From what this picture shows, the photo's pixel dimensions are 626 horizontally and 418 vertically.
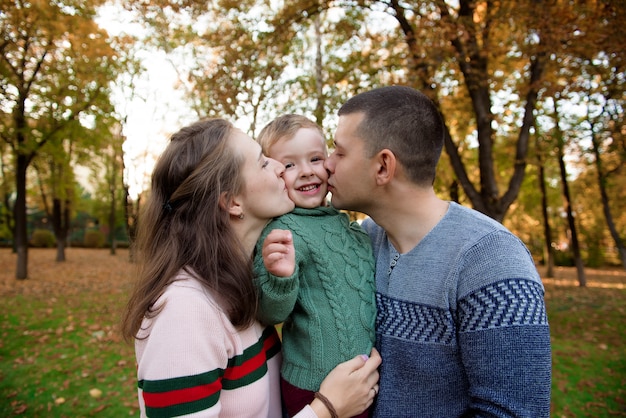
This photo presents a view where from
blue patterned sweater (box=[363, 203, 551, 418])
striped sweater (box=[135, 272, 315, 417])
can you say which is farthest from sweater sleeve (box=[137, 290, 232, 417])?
blue patterned sweater (box=[363, 203, 551, 418])

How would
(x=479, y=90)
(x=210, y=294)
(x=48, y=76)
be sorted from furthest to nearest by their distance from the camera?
(x=48, y=76), (x=479, y=90), (x=210, y=294)

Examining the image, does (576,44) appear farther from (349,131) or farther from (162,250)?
(162,250)

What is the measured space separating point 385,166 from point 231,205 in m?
0.76

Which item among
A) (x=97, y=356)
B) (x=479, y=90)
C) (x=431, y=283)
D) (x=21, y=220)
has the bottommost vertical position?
(x=97, y=356)

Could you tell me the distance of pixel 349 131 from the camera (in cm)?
211

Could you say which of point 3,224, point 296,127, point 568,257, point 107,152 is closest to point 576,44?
point 296,127

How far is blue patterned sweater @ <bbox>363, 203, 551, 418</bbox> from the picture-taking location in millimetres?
1434

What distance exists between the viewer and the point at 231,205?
6.36 feet

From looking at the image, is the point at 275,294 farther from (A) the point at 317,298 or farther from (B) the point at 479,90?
(B) the point at 479,90

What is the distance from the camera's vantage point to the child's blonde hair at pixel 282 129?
2473 mm

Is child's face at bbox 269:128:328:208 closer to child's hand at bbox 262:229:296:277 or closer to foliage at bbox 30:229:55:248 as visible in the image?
child's hand at bbox 262:229:296:277

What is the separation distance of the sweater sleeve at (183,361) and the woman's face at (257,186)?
59 centimetres

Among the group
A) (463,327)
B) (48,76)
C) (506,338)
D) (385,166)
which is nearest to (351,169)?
(385,166)

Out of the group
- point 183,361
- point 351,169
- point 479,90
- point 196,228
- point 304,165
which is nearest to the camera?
point 183,361
